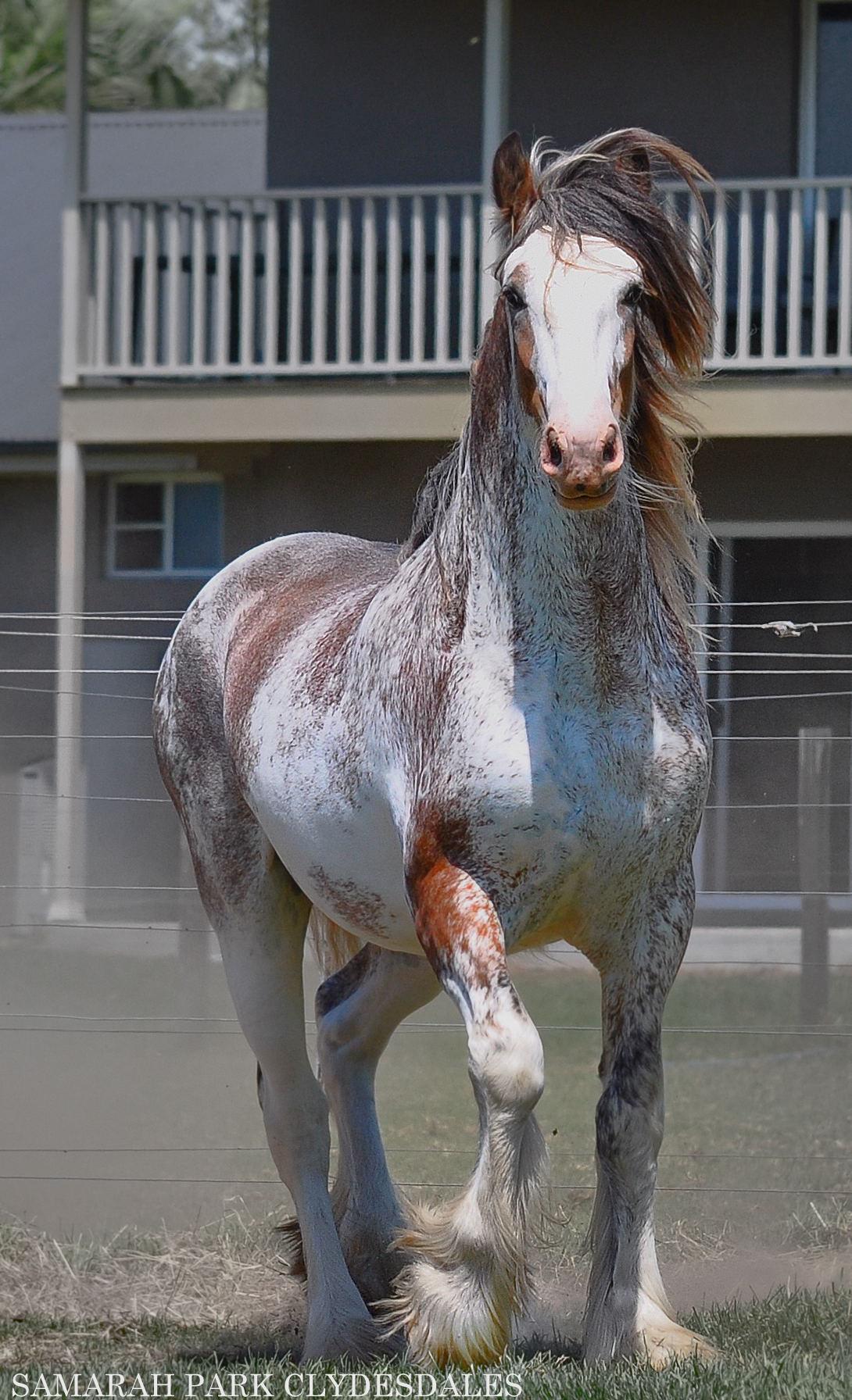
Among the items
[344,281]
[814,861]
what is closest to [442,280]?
[344,281]

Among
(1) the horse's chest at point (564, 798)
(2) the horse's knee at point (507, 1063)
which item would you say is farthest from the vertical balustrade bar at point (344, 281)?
(2) the horse's knee at point (507, 1063)

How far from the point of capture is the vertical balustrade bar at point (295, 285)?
11484 millimetres

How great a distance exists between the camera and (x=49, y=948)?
21.3ft

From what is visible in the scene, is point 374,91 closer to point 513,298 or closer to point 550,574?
point 513,298

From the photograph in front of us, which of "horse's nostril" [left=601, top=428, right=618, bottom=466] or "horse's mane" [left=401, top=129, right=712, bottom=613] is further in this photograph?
"horse's mane" [left=401, top=129, right=712, bottom=613]

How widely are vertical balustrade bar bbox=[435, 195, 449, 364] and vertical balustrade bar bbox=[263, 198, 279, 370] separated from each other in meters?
1.03

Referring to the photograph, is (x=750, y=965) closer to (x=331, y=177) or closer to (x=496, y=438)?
(x=496, y=438)

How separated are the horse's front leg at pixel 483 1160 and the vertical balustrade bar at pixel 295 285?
27.8 ft

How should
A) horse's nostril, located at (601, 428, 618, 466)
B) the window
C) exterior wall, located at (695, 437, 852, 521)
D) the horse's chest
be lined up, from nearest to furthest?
horse's nostril, located at (601, 428, 618, 466)
the horse's chest
exterior wall, located at (695, 437, 852, 521)
the window

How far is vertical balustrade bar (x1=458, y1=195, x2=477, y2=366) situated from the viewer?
1115 centimetres

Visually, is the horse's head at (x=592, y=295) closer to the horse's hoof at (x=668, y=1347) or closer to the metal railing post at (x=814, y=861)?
the horse's hoof at (x=668, y=1347)

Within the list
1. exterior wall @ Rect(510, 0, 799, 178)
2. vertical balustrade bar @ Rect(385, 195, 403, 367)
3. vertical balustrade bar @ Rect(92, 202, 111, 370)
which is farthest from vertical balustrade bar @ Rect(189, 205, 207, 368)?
exterior wall @ Rect(510, 0, 799, 178)

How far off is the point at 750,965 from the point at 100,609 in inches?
298

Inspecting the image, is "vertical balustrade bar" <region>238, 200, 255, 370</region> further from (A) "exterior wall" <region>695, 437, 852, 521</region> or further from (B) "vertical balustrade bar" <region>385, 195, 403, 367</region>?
(A) "exterior wall" <region>695, 437, 852, 521</region>
